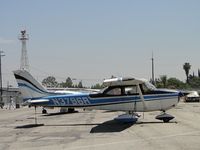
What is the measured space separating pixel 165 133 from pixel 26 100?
11155mm

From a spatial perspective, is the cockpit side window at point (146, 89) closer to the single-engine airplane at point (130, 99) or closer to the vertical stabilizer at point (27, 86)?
the single-engine airplane at point (130, 99)

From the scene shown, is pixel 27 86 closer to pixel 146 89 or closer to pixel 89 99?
pixel 89 99

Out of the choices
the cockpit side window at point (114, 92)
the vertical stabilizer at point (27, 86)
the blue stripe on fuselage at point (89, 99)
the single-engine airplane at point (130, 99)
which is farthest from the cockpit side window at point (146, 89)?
the vertical stabilizer at point (27, 86)

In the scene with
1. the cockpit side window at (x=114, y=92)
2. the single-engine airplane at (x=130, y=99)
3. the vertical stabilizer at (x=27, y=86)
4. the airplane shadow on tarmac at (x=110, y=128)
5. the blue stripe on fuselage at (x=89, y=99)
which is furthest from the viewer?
the vertical stabilizer at (x=27, y=86)

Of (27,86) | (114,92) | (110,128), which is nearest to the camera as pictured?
(110,128)

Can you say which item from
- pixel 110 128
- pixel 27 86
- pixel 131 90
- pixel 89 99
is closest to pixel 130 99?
pixel 131 90

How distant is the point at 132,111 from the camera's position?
71.2 ft

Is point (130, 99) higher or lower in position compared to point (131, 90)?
lower

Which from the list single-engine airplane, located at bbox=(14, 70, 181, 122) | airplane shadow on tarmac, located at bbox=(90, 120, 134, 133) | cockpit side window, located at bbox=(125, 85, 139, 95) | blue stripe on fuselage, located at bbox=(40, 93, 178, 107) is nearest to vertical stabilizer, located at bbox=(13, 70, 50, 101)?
blue stripe on fuselage, located at bbox=(40, 93, 178, 107)

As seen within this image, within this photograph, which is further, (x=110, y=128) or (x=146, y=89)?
(x=146, y=89)

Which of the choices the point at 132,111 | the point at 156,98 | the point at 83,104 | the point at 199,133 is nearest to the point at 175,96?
the point at 156,98

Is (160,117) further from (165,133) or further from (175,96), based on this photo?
(165,133)

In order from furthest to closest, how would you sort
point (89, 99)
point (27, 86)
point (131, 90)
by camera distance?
point (27, 86) < point (89, 99) < point (131, 90)

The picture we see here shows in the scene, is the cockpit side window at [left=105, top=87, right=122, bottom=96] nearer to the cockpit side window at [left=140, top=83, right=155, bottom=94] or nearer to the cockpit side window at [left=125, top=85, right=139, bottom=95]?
the cockpit side window at [left=125, top=85, right=139, bottom=95]
